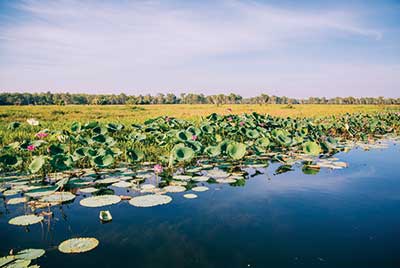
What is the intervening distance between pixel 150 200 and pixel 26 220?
1233 mm

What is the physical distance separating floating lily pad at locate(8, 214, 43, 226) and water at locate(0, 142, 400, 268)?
0.07 m

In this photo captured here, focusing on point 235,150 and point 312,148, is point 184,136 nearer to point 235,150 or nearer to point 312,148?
point 235,150

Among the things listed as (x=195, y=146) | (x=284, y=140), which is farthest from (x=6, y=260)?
(x=284, y=140)

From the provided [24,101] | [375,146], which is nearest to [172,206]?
[375,146]

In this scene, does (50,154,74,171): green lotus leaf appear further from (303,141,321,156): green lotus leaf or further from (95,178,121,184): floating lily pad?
(303,141,321,156): green lotus leaf

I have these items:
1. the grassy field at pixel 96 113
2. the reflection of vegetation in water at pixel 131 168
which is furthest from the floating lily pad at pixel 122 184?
the grassy field at pixel 96 113

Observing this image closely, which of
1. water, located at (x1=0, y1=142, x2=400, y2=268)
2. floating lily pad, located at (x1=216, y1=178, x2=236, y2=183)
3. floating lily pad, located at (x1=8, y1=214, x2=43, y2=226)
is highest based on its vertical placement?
floating lily pad, located at (x1=216, y1=178, x2=236, y2=183)

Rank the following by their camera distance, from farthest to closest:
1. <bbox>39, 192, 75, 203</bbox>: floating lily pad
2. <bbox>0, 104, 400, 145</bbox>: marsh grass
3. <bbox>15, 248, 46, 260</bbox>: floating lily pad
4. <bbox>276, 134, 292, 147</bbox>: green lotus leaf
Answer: <bbox>0, 104, 400, 145</bbox>: marsh grass
<bbox>276, 134, 292, 147</bbox>: green lotus leaf
<bbox>39, 192, 75, 203</bbox>: floating lily pad
<bbox>15, 248, 46, 260</bbox>: floating lily pad

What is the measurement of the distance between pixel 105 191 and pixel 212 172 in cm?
175

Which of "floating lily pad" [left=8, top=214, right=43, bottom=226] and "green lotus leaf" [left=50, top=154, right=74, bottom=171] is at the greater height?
"green lotus leaf" [left=50, top=154, right=74, bottom=171]

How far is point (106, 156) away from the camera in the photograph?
4406 mm

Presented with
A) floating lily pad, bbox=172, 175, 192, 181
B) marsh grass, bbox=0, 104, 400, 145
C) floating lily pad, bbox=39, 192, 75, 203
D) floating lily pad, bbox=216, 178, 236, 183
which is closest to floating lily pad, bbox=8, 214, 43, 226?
floating lily pad, bbox=39, 192, 75, 203

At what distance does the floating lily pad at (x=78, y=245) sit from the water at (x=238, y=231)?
0.06 m

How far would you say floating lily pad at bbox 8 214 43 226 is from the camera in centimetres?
284
